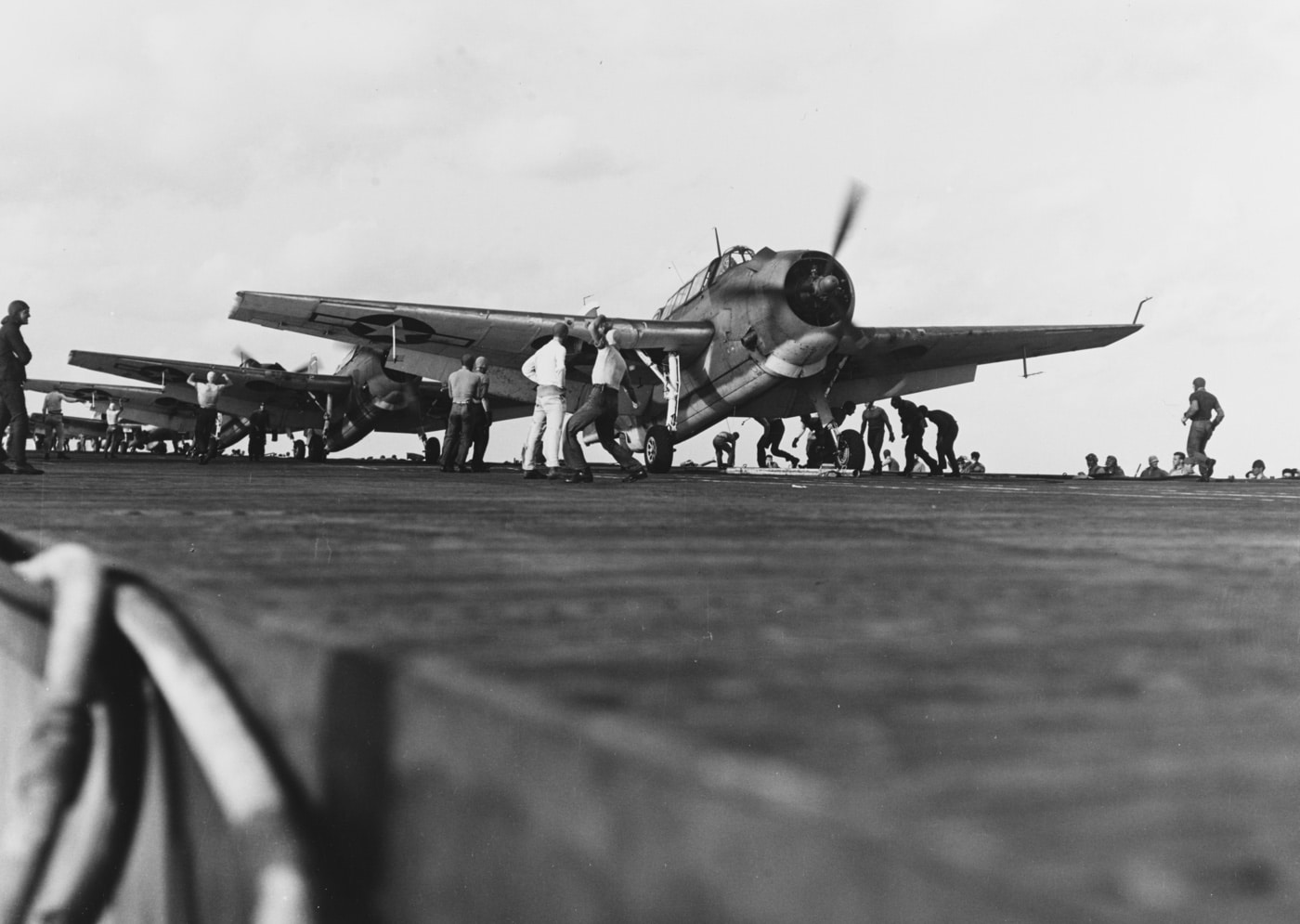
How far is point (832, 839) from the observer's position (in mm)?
431

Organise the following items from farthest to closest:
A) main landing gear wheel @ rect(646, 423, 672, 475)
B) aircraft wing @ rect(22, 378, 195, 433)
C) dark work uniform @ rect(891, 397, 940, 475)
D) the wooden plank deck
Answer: aircraft wing @ rect(22, 378, 195, 433), dark work uniform @ rect(891, 397, 940, 475), main landing gear wheel @ rect(646, 423, 672, 475), the wooden plank deck

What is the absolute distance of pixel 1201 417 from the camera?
54.9 feet

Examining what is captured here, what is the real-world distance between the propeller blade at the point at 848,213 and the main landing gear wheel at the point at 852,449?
3.18m

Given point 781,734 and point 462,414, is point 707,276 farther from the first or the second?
point 781,734

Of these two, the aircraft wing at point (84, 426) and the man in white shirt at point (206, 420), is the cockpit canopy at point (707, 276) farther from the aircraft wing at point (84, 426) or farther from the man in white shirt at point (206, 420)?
the aircraft wing at point (84, 426)

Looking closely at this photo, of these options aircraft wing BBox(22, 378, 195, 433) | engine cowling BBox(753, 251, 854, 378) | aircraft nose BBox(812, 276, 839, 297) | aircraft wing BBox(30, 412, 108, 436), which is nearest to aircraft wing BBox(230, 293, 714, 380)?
engine cowling BBox(753, 251, 854, 378)

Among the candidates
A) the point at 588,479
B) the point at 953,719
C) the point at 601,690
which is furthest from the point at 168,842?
the point at 588,479

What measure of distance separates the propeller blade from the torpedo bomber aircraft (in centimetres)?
2

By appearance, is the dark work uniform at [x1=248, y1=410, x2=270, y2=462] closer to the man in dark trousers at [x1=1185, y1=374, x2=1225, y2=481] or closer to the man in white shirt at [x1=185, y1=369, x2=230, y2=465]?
the man in white shirt at [x1=185, y1=369, x2=230, y2=465]

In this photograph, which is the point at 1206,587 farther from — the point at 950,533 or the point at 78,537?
the point at 78,537

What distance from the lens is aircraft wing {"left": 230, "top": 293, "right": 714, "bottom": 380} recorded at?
15867mm

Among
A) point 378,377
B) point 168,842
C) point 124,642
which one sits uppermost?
point 378,377

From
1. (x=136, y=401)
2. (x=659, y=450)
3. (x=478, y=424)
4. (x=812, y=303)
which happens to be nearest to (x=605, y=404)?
(x=478, y=424)

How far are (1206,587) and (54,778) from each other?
5.10 ft
